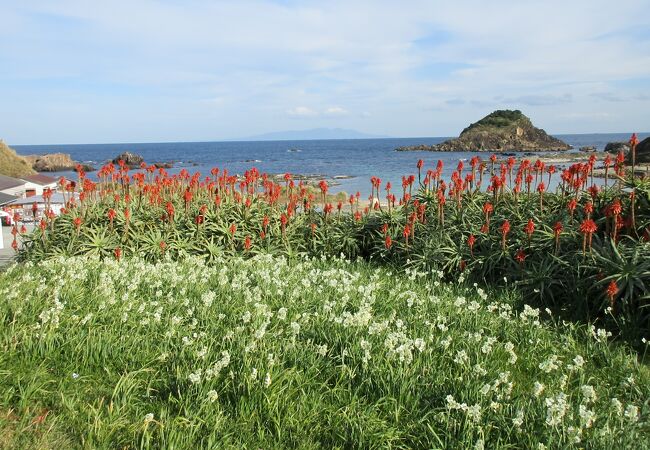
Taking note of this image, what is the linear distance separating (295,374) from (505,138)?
97.6m

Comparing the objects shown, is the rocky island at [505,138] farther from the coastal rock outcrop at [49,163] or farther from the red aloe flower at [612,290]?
the red aloe flower at [612,290]

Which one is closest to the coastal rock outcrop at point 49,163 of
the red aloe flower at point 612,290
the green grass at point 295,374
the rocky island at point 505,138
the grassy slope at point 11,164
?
the grassy slope at point 11,164

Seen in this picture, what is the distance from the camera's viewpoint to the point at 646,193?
6594 millimetres

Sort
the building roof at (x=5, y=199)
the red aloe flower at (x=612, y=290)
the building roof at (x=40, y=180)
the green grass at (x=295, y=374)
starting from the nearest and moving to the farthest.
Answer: the green grass at (x=295, y=374)
the red aloe flower at (x=612, y=290)
the building roof at (x=5, y=199)
the building roof at (x=40, y=180)

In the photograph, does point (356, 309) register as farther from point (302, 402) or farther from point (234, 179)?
point (234, 179)

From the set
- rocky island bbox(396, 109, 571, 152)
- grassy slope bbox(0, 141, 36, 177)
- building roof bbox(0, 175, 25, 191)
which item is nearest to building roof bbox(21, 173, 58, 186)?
building roof bbox(0, 175, 25, 191)

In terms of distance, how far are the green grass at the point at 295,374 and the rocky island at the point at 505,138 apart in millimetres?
91440

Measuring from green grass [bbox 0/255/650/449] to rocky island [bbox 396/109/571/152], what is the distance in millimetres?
91440

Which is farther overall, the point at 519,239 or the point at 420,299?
the point at 519,239

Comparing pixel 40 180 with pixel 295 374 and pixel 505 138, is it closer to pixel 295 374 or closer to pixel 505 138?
pixel 295 374

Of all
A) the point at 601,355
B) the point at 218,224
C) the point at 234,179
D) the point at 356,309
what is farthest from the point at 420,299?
the point at 234,179

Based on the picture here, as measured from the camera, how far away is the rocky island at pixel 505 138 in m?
93.2

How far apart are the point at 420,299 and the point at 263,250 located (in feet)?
10.7

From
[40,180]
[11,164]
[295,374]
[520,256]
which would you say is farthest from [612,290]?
[11,164]
